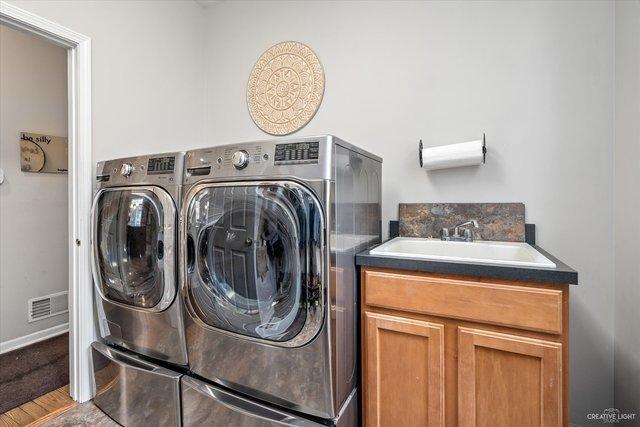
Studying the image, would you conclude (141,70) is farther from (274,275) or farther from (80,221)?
(274,275)

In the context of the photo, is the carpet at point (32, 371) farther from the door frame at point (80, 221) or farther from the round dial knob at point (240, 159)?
the round dial knob at point (240, 159)

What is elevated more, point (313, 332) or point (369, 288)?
point (369, 288)

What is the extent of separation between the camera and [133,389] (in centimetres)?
158

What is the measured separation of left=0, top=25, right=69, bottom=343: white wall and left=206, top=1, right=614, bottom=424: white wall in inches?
93.9

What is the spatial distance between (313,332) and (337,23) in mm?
2068

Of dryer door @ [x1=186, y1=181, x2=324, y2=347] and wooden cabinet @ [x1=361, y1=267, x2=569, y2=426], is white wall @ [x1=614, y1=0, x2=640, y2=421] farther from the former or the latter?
dryer door @ [x1=186, y1=181, x2=324, y2=347]

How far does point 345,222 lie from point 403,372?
26.2 inches

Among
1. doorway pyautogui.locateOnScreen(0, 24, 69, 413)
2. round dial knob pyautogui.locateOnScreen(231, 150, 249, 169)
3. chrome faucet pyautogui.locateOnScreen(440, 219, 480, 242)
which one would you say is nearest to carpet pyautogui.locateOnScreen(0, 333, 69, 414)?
doorway pyautogui.locateOnScreen(0, 24, 69, 413)

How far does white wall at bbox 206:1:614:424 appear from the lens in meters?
1.54

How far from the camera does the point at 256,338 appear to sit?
48.5 inches

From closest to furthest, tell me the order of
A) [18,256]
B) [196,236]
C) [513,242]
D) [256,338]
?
1. [256,338]
2. [196,236]
3. [513,242]
4. [18,256]

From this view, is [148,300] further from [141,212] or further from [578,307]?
[578,307]

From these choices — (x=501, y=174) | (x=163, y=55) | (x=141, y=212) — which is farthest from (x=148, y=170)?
(x=501, y=174)
